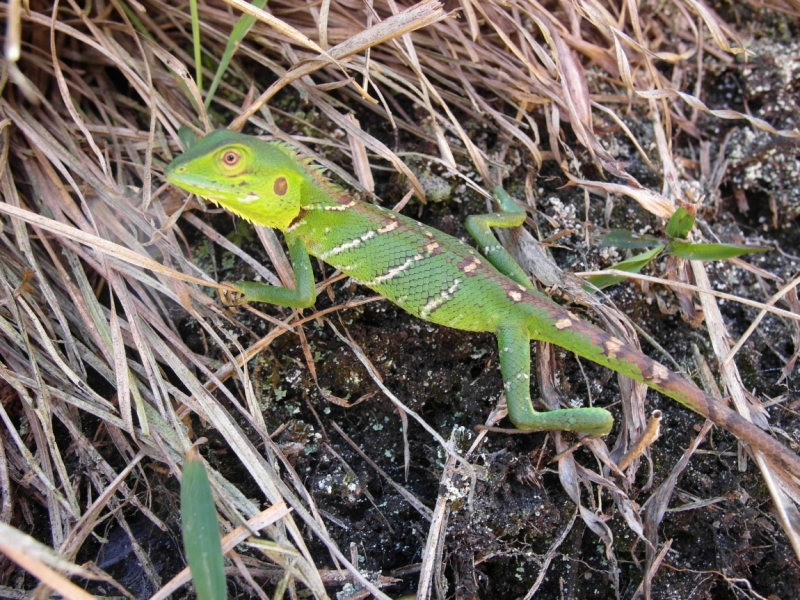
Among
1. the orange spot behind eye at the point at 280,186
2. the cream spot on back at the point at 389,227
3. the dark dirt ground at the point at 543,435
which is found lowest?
the dark dirt ground at the point at 543,435

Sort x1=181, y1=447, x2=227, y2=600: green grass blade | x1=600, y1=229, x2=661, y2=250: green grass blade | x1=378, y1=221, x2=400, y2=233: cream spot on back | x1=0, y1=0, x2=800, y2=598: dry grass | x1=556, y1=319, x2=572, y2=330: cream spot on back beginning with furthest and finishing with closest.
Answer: x1=600, y1=229, x2=661, y2=250: green grass blade → x1=378, y1=221, x2=400, y2=233: cream spot on back → x1=556, y1=319, x2=572, y2=330: cream spot on back → x1=0, y1=0, x2=800, y2=598: dry grass → x1=181, y1=447, x2=227, y2=600: green grass blade

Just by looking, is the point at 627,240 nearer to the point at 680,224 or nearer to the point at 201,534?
the point at 680,224

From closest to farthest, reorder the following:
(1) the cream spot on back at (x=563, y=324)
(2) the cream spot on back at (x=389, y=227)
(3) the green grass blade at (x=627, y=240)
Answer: (1) the cream spot on back at (x=563, y=324) → (2) the cream spot on back at (x=389, y=227) → (3) the green grass blade at (x=627, y=240)

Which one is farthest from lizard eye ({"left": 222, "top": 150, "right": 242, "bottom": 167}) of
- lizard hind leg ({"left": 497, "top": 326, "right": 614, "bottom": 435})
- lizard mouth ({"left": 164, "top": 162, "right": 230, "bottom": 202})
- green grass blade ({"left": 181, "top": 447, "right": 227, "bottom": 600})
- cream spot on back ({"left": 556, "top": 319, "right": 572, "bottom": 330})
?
cream spot on back ({"left": 556, "top": 319, "right": 572, "bottom": 330})

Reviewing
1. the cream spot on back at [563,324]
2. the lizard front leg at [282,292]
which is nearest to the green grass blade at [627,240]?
the cream spot on back at [563,324]

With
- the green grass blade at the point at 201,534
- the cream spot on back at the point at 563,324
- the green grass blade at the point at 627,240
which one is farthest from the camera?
the green grass blade at the point at 627,240

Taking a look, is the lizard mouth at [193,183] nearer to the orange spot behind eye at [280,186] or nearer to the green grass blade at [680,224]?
the orange spot behind eye at [280,186]

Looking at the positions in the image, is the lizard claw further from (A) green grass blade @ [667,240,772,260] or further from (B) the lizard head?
(A) green grass blade @ [667,240,772,260]

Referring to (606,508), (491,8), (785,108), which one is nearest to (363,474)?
(606,508)
